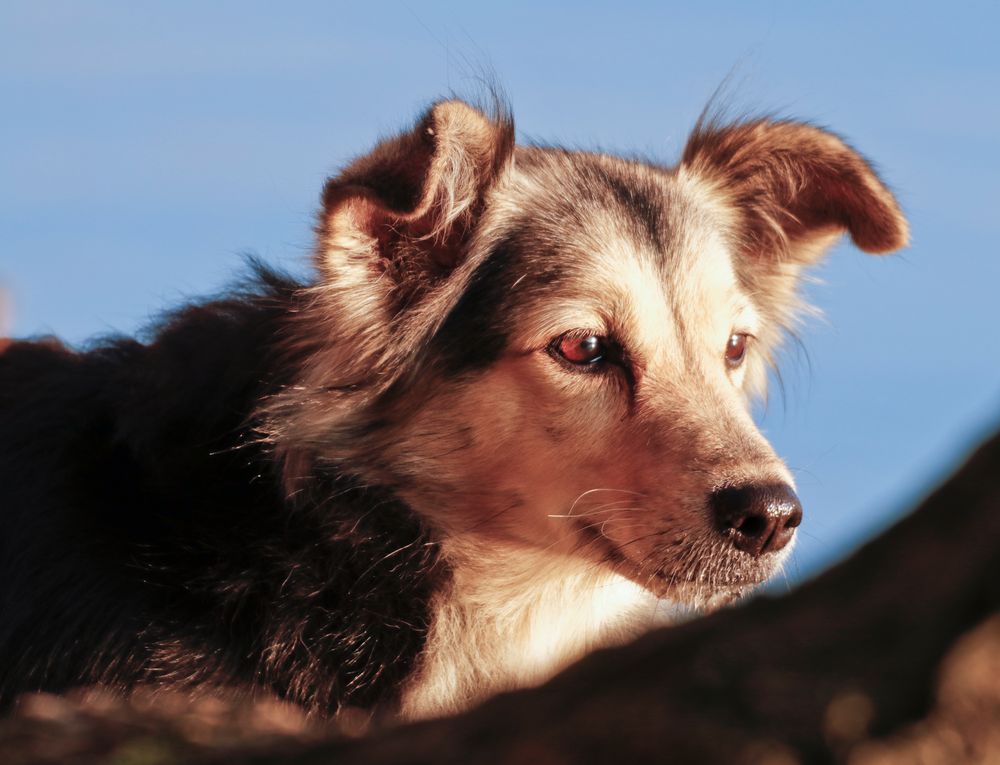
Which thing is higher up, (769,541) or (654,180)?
(654,180)

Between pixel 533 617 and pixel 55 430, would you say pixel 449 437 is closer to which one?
pixel 533 617

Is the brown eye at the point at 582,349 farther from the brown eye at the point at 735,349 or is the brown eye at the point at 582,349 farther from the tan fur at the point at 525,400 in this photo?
the brown eye at the point at 735,349

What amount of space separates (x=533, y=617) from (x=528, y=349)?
0.95m

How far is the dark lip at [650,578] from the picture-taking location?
13.1ft

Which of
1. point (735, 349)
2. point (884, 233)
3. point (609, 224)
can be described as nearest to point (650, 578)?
point (735, 349)

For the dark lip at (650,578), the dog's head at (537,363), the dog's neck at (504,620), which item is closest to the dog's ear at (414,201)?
the dog's head at (537,363)

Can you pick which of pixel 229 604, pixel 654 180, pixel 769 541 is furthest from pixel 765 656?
pixel 654 180

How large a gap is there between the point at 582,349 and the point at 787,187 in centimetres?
158

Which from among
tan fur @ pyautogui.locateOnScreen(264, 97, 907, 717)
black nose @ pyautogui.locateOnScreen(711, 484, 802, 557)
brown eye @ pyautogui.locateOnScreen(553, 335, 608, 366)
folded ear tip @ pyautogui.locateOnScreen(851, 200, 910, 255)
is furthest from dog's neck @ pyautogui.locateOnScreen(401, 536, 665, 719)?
folded ear tip @ pyautogui.locateOnScreen(851, 200, 910, 255)

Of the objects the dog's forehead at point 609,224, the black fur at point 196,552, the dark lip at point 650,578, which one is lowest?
the black fur at point 196,552

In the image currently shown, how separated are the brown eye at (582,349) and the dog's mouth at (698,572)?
1.85 ft

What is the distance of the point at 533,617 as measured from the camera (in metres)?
4.42

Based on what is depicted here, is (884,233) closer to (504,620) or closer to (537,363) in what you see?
(537,363)

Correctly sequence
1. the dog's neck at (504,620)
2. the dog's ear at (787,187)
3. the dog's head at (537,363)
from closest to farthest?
the dog's head at (537,363) → the dog's neck at (504,620) → the dog's ear at (787,187)
